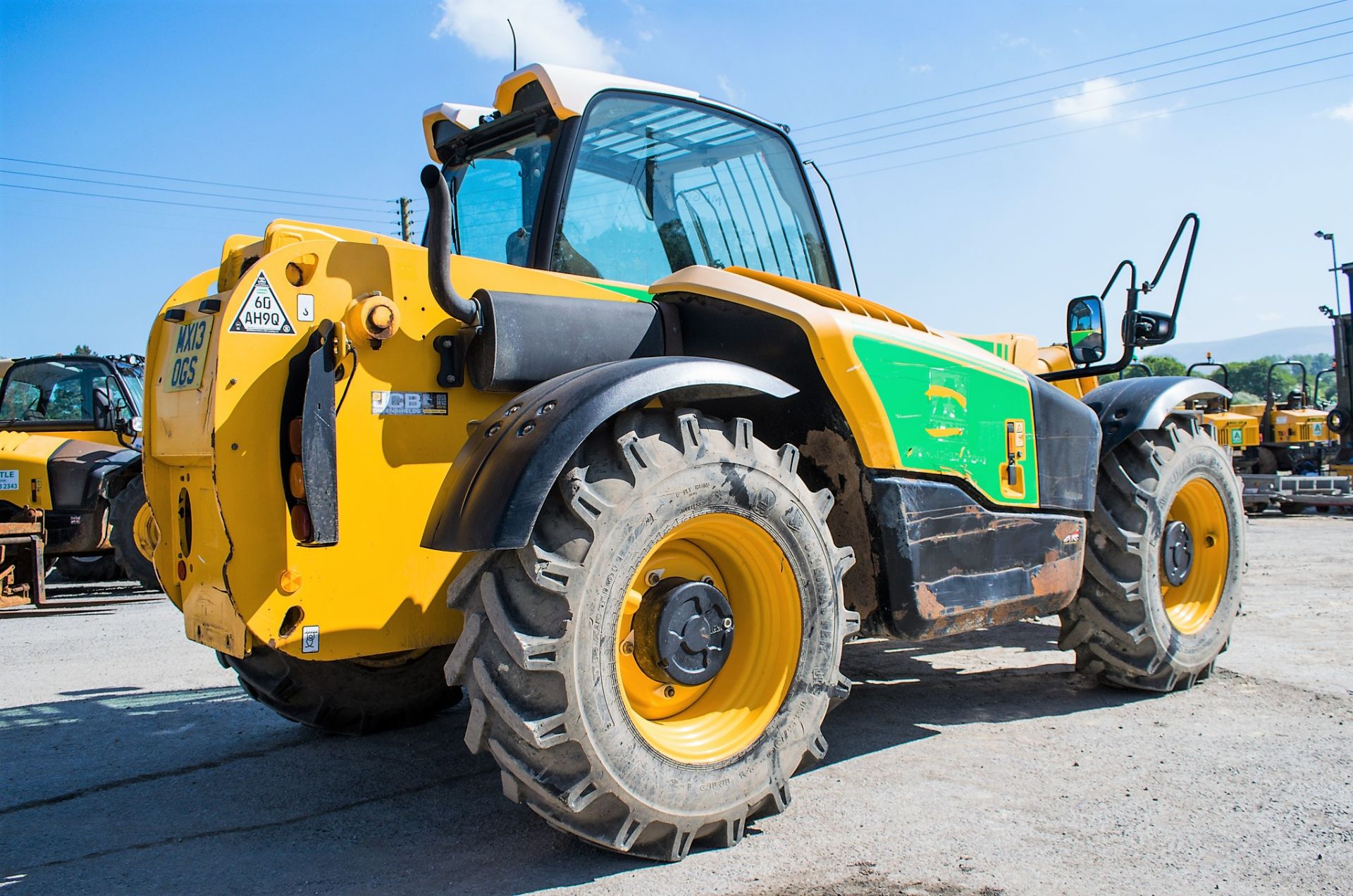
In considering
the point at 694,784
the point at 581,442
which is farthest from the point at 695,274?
the point at 694,784

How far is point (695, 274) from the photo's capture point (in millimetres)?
3926

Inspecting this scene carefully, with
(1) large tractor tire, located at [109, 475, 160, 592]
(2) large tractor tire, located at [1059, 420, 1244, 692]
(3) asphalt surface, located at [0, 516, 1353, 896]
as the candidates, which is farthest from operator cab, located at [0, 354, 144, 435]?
(2) large tractor tire, located at [1059, 420, 1244, 692]

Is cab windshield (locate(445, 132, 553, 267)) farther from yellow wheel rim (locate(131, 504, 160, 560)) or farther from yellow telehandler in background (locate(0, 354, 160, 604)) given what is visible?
yellow telehandler in background (locate(0, 354, 160, 604))

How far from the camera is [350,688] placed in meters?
4.50

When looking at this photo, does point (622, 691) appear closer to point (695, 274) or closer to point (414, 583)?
point (414, 583)

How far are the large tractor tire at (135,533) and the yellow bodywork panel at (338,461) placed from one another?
76 cm

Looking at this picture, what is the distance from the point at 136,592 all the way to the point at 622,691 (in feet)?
33.9

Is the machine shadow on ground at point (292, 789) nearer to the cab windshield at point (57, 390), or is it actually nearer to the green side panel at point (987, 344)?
the green side panel at point (987, 344)

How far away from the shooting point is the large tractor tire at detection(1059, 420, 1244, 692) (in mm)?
4945

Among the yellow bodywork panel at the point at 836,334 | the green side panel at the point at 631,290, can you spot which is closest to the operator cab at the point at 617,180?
the green side panel at the point at 631,290

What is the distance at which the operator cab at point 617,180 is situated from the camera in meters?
3.94

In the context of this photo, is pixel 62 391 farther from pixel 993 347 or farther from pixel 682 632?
pixel 682 632

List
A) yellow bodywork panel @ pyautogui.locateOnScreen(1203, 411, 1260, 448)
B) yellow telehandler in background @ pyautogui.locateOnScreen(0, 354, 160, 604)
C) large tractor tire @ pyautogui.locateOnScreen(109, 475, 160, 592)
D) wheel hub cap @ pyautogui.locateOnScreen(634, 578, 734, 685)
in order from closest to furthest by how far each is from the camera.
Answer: wheel hub cap @ pyautogui.locateOnScreen(634, 578, 734, 685) < large tractor tire @ pyautogui.locateOnScreen(109, 475, 160, 592) < yellow telehandler in background @ pyautogui.locateOnScreen(0, 354, 160, 604) < yellow bodywork panel @ pyautogui.locateOnScreen(1203, 411, 1260, 448)

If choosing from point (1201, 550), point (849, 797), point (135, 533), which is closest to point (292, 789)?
point (135, 533)
